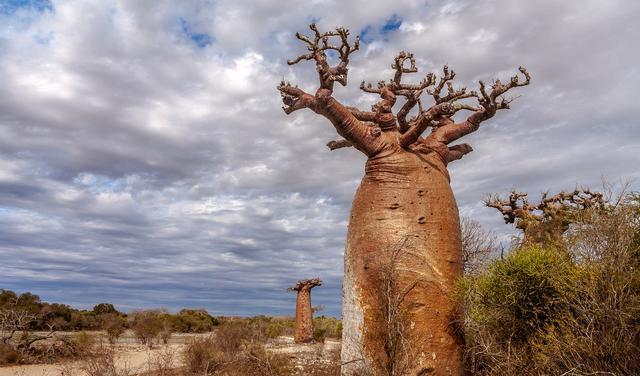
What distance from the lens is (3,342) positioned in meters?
15.5

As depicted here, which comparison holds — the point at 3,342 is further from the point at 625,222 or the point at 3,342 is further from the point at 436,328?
the point at 625,222

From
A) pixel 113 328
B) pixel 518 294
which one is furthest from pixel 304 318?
pixel 518 294

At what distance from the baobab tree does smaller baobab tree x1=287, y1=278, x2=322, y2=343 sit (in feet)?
42.3

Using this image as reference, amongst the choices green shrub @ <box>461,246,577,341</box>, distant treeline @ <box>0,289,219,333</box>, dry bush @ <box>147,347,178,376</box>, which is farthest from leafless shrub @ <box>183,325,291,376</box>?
distant treeline @ <box>0,289,219,333</box>

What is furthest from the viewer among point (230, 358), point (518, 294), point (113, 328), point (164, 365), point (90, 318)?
point (90, 318)

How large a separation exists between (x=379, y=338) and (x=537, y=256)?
2.20m

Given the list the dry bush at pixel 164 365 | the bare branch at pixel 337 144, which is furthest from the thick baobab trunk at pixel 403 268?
the dry bush at pixel 164 365

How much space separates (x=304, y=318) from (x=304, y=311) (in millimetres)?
261

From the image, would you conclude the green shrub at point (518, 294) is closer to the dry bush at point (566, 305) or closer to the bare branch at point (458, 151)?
the dry bush at point (566, 305)

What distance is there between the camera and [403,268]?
6656 millimetres

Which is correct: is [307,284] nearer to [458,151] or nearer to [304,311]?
[304,311]

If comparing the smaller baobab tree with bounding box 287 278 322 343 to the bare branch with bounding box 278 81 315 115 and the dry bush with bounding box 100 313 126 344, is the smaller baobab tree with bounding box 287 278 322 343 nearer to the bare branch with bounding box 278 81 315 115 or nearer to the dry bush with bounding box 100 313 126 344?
the dry bush with bounding box 100 313 126 344

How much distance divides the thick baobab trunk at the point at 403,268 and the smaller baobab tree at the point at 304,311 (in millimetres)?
12957

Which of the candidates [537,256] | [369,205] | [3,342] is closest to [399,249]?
[369,205]
